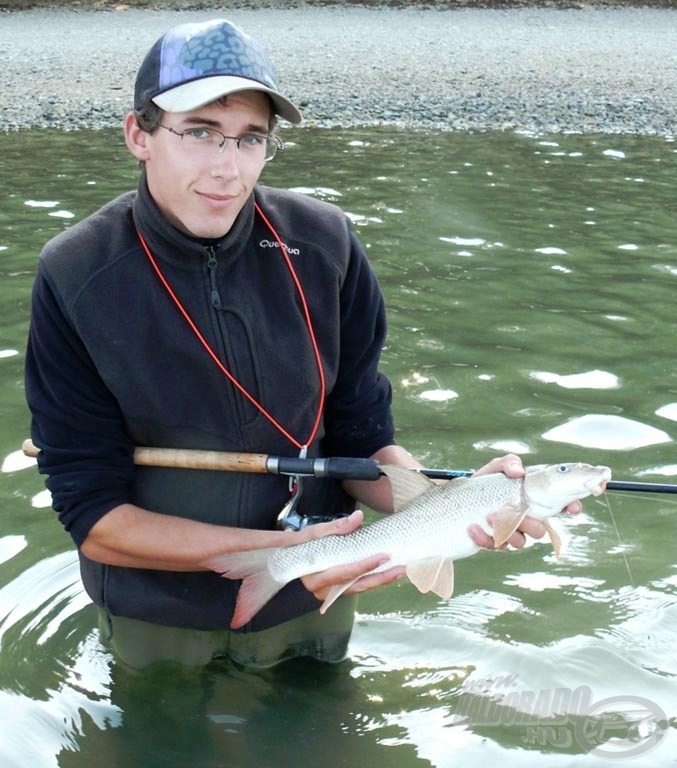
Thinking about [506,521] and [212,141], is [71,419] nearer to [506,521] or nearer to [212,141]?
[212,141]

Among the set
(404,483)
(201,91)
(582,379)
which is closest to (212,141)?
(201,91)

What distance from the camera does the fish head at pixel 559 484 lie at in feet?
10.4

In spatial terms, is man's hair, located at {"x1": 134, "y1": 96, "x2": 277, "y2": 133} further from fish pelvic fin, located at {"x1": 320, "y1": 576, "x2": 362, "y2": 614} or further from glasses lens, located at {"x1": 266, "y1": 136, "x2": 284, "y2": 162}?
fish pelvic fin, located at {"x1": 320, "y1": 576, "x2": 362, "y2": 614}

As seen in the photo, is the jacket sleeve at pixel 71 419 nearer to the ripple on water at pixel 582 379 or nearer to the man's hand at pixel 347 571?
the man's hand at pixel 347 571

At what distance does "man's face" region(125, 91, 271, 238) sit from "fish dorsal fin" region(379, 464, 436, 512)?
0.86 meters

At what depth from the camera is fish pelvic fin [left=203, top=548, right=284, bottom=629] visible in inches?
133

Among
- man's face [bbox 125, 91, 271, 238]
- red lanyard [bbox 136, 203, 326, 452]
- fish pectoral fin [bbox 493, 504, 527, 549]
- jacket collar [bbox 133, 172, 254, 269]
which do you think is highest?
man's face [bbox 125, 91, 271, 238]

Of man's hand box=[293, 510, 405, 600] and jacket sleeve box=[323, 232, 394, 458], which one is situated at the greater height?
jacket sleeve box=[323, 232, 394, 458]

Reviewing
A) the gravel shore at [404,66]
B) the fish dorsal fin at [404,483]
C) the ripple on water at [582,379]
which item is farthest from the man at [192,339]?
the gravel shore at [404,66]

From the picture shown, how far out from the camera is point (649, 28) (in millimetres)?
23438

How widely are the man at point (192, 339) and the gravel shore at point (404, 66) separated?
40.0 ft

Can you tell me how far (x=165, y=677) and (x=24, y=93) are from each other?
1431 centimetres

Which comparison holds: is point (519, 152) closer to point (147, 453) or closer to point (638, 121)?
point (638, 121)

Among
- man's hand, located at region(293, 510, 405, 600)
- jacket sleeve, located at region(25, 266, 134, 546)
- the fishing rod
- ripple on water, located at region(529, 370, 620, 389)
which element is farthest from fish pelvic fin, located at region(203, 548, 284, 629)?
ripple on water, located at region(529, 370, 620, 389)
